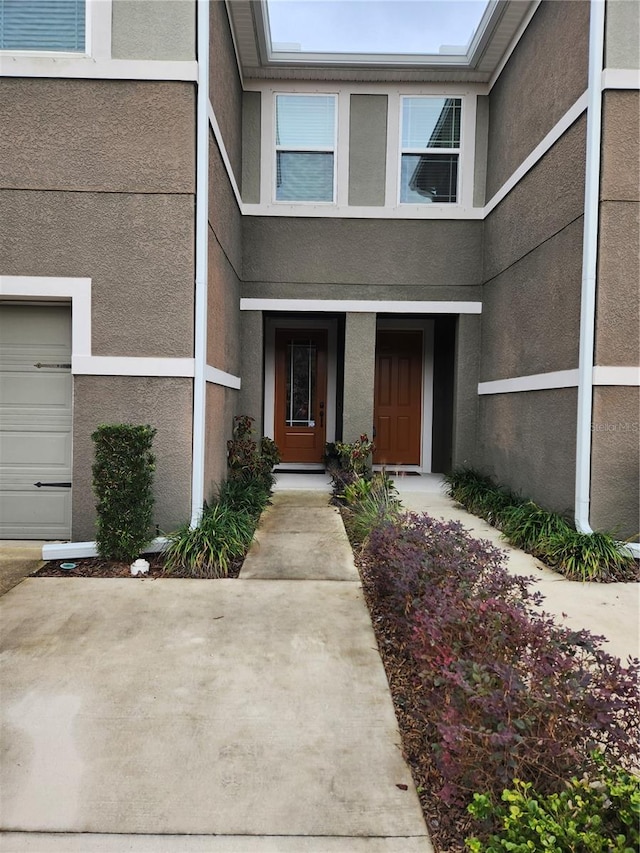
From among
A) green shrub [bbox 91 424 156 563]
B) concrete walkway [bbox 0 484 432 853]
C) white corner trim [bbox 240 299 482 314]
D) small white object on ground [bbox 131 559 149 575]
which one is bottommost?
concrete walkway [bbox 0 484 432 853]

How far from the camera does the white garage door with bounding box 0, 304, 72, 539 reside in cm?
487

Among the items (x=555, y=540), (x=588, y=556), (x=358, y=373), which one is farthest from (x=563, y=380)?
(x=358, y=373)

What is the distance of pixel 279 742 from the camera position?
7.34 feet

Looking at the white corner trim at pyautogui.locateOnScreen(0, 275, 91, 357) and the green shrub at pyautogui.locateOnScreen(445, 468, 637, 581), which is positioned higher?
the white corner trim at pyautogui.locateOnScreen(0, 275, 91, 357)

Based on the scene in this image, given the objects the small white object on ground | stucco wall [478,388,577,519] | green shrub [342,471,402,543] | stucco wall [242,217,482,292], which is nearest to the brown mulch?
the small white object on ground

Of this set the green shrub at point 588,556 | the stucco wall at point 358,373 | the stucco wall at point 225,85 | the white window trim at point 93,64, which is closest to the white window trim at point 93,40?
the white window trim at point 93,64

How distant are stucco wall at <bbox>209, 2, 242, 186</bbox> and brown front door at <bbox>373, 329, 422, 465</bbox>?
12.6 feet

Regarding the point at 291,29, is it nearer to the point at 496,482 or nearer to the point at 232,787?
the point at 496,482

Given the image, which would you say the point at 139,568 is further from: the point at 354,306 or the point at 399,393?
the point at 399,393

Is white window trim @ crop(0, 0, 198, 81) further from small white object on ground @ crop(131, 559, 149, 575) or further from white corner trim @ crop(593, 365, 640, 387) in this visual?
white corner trim @ crop(593, 365, 640, 387)

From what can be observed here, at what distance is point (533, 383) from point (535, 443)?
2.32 feet

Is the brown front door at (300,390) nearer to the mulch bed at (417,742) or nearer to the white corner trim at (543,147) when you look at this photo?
the white corner trim at (543,147)

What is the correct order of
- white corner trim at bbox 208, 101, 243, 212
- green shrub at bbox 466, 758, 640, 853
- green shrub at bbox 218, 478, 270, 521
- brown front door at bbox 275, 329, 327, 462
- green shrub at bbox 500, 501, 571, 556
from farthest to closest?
brown front door at bbox 275, 329, 327, 462 → green shrub at bbox 218, 478, 270, 521 → white corner trim at bbox 208, 101, 243, 212 → green shrub at bbox 500, 501, 571, 556 → green shrub at bbox 466, 758, 640, 853

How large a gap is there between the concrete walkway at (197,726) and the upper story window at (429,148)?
20.2 ft
